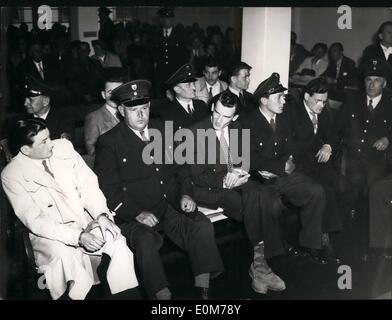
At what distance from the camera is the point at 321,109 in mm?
3793

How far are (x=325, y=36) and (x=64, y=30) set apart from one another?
2741mm

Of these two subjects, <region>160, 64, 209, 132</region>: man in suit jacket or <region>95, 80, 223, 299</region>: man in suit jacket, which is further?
<region>160, 64, 209, 132</region>: man in suit jacket

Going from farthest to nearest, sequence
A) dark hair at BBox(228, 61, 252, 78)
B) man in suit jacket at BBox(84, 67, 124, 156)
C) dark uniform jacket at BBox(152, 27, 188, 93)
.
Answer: dark uniform jacket at BBox(152, 27, 188, 93), dark hair at BBox(228, 61, 252, 78), man in suit jacket at BBox(84, 67, 124, 156)

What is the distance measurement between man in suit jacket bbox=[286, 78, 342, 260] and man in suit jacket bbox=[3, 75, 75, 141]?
165 cm

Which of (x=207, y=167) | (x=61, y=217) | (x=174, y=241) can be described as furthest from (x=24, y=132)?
(x=207, y=167)

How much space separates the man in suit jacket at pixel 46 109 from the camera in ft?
11.1

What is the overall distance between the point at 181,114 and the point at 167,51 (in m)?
1.39

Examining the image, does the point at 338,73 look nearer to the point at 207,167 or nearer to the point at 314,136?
the point at 314,136

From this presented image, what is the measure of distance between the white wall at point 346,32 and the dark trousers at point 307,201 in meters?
1.18

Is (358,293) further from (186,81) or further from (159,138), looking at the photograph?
(186,81)

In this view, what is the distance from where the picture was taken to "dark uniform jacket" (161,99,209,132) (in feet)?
11.9

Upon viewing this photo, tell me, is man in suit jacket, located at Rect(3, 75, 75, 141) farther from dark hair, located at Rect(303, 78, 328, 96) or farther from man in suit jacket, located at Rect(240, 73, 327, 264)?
dark hair, located at Rect(303, 78, 328, 96)

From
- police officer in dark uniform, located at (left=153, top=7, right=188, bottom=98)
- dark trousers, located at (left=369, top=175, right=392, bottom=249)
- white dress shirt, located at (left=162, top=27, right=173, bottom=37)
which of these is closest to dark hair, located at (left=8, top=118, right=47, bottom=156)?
police officer in dark uniform, located at (left=153, top=7, right=188, bottom=98)
